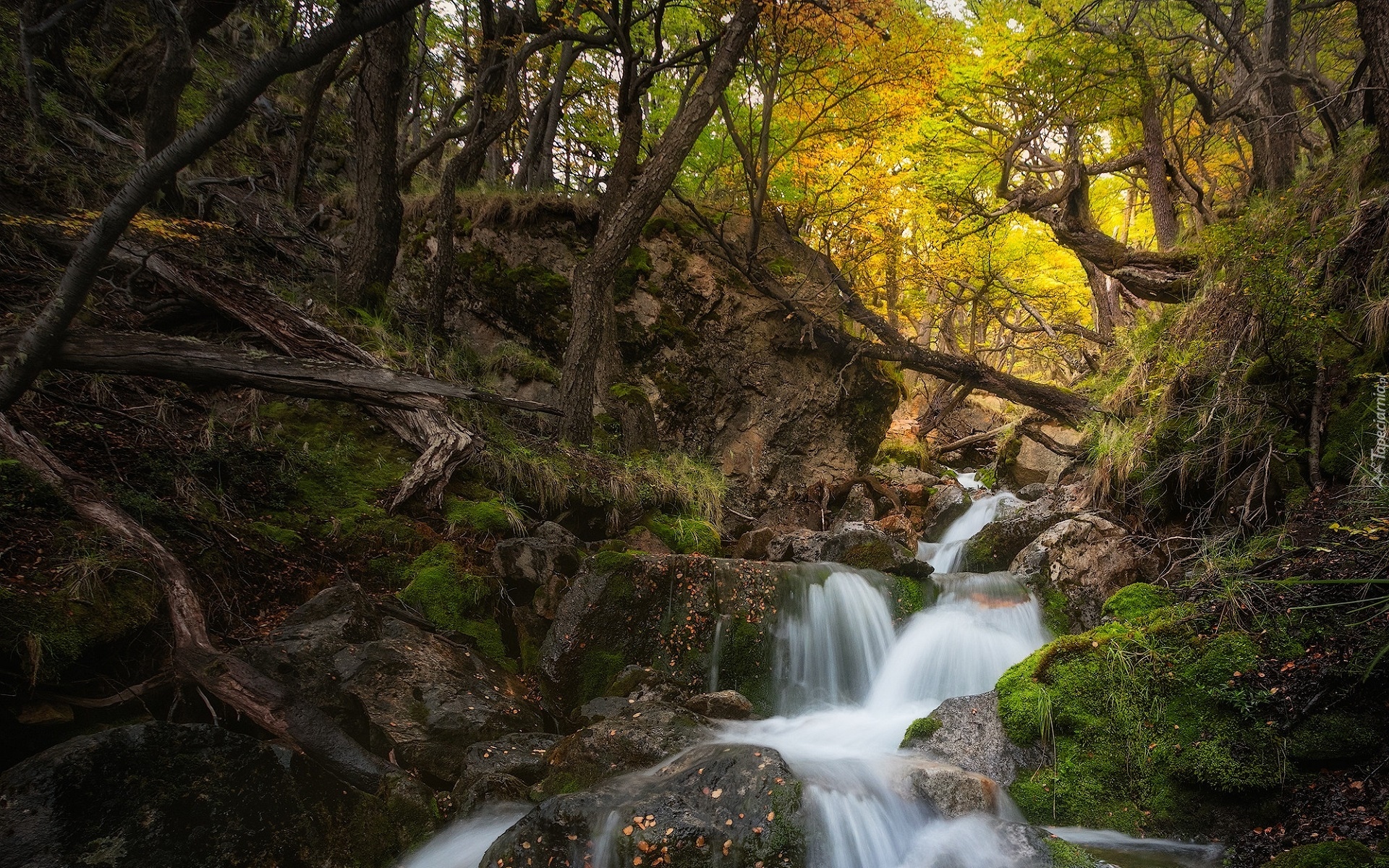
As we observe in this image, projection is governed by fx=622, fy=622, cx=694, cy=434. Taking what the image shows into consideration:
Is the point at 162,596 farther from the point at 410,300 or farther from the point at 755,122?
the point at 755,122

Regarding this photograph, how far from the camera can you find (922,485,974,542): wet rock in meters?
10.5

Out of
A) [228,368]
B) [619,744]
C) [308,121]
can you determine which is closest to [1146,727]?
[619,744]

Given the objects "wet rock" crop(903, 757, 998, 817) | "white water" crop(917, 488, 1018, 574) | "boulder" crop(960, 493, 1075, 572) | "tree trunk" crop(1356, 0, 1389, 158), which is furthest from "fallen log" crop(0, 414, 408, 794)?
"tree trunk" crop(1356, 0, 1389, 158)

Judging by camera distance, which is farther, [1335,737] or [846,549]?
[846,549]

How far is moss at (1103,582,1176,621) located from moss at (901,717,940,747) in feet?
5.41

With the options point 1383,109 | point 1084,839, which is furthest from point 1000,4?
point 1084,839

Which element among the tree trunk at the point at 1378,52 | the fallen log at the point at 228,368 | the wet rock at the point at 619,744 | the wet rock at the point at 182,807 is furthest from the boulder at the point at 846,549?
the tree trunk at the point at 1378,52

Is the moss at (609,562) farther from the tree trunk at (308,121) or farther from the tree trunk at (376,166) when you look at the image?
the tree trunk at (308,121)

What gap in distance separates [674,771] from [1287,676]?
11.3 feet

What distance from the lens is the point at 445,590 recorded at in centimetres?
521

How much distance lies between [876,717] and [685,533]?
2.89m

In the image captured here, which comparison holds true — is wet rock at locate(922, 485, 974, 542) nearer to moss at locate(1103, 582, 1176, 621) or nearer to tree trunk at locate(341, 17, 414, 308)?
moss at locate(1103, 582, 1176, 621)

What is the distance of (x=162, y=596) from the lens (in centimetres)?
361

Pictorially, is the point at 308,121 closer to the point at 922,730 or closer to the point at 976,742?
the point at 922,730
